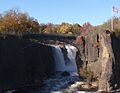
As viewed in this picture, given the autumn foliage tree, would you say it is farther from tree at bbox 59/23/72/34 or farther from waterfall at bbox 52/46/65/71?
tree at bbox 59/23/72/34

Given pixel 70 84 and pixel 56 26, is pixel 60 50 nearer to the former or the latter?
pixel 70 84

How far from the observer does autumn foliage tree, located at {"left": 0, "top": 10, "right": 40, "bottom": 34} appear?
269ft

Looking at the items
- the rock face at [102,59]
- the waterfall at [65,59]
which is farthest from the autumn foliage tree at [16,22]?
the rock face at [102,59]

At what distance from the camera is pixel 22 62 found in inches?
2372

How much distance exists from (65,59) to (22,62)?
10781mm

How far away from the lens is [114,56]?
5209 cm

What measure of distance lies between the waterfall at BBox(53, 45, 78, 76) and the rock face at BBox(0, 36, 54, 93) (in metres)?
0.93

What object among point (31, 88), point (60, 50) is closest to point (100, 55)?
point (31, 88)

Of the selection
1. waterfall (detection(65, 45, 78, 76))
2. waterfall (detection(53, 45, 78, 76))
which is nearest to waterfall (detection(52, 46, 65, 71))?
waterfall (detection(53, 45, 78, 76))

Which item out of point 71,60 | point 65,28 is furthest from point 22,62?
point 65,28

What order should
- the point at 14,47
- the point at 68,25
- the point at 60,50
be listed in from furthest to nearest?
the point at 68,25 < the point at 60,50 < the point at 14,47

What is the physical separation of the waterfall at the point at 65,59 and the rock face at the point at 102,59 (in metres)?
9.98

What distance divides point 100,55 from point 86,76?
335cm

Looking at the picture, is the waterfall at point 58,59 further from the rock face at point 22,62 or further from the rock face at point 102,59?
the rock face at point 102,59
